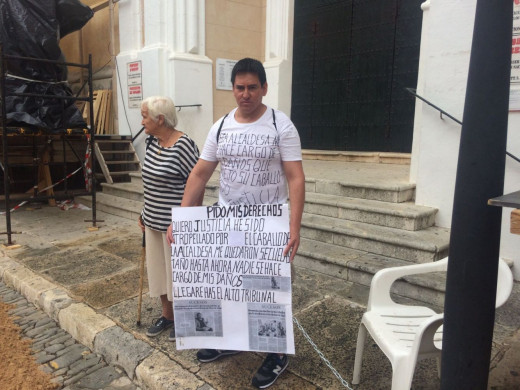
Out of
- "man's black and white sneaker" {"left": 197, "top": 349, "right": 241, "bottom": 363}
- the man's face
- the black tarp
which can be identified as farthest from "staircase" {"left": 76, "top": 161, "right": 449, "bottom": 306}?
the black tarp

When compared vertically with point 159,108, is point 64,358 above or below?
below

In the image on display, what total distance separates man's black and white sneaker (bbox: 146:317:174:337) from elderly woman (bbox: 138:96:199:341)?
14 centimetres

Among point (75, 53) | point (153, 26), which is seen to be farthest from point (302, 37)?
point (75, 53)

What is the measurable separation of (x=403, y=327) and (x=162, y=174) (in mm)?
1736

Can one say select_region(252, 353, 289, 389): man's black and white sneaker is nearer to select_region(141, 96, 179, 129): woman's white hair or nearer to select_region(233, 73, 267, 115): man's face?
select_region(233, 73, 267, 115): man's face

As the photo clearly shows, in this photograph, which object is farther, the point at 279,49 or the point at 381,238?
the point at 279,49

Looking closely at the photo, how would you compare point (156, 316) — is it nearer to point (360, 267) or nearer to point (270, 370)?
point (270, 370)

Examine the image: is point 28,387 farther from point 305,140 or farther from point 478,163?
point 305,140

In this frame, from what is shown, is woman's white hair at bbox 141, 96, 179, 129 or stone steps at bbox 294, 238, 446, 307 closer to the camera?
woman's white hair at bbox 141, 96, 179, 129

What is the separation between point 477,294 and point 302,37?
7486mm

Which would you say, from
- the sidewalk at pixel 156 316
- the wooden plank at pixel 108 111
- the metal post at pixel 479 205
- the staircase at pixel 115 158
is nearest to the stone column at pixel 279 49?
the staircase at pixel 115 158

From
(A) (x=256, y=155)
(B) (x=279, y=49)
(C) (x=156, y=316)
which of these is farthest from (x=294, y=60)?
(A) (x=256, y=155)

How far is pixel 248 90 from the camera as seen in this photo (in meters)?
2.27

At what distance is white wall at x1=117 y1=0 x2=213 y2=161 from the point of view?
7.59m
